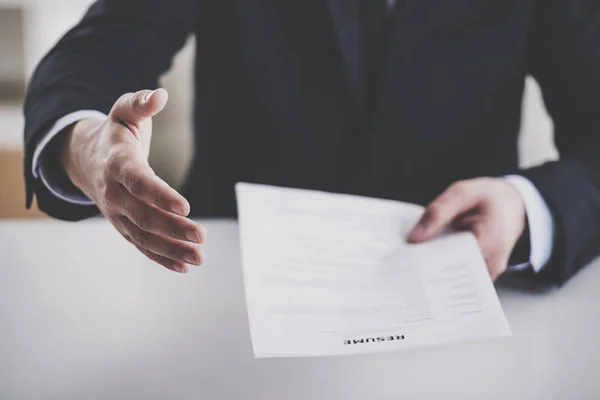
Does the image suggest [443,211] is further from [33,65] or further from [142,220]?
[33,65]

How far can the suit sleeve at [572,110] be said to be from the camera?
0.66 m

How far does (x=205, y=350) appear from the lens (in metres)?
0.50

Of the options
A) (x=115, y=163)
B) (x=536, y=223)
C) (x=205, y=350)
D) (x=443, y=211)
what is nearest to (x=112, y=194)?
(x=115, y=163)

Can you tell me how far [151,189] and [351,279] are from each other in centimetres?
19

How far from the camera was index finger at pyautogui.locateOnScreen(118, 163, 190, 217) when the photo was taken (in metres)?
0.39

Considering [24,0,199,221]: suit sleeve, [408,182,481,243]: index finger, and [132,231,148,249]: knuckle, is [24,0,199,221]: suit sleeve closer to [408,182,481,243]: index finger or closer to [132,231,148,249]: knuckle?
[132,231,148,249]: knuckle

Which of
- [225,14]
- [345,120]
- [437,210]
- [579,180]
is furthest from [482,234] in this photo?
[225,14]

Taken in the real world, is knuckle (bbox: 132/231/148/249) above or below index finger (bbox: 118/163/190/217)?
below

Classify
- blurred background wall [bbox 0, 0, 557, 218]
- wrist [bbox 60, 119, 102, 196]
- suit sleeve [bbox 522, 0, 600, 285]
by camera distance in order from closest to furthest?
wrist [bbox 60, 119, 102, 196] < suit sleeve [bbox 522, 0, 600, 285] < blurred background wall [bbox 0, 0, 557, 218]

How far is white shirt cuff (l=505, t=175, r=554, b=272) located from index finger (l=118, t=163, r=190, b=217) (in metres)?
0.38

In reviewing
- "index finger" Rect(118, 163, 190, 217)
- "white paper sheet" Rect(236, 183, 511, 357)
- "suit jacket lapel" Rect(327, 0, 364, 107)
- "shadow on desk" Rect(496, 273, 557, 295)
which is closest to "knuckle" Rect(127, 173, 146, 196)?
"index finger" Rect(118, 163, 190, 217)

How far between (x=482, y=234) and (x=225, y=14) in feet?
1.67

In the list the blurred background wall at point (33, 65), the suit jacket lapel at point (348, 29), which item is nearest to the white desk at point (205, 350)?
the suit jacket lapel at point (348, 29)

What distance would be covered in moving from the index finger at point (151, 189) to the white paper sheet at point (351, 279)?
10 cm
